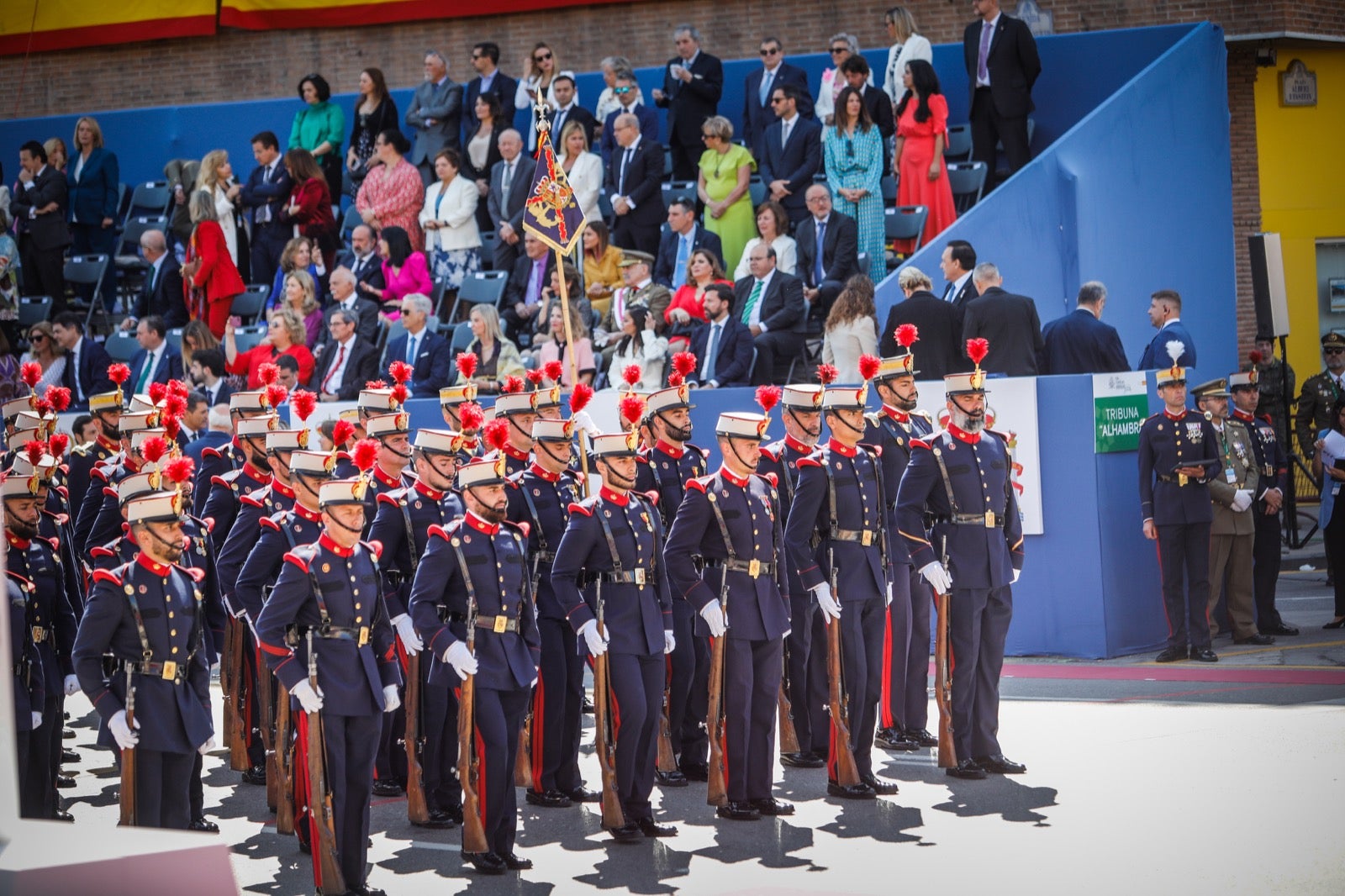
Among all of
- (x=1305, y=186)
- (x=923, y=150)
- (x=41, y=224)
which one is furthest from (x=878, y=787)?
(x=1305, y=186)

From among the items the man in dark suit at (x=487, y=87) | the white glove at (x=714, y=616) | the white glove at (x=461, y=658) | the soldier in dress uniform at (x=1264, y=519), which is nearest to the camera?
the white glove at (x=461, y=658)

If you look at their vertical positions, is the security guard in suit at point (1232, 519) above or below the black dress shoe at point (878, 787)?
above

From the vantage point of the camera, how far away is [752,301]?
13125 millimetres

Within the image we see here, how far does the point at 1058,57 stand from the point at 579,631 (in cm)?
1131

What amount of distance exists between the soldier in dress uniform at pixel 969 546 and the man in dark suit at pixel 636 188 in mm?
6679

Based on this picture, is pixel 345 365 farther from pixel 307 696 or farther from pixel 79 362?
pixel 307 696

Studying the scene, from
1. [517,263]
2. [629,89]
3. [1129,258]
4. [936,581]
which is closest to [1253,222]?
[1129,258]

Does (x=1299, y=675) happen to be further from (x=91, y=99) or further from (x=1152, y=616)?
(x=91, y=99)

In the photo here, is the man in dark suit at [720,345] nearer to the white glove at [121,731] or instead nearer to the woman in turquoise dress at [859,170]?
the woman in turquoise dress at [859,170]

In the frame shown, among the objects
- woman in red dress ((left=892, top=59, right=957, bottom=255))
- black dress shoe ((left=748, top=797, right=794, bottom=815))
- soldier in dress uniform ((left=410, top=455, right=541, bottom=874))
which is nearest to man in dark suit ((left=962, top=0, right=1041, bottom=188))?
woman in red dress ((left=892, top=59, right=957, bottom=255))

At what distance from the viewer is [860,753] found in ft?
27.6

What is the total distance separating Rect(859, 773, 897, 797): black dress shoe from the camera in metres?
8.36

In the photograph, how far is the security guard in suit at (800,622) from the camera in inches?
345

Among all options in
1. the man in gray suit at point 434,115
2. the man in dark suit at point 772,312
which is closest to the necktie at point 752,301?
the man in dark suit at point 772,312
